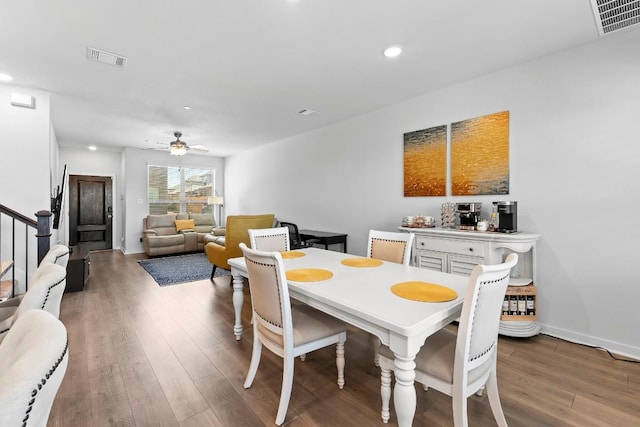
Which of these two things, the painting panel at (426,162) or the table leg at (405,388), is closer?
the table leg at (405,388)

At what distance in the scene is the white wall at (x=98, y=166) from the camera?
7.11 meters

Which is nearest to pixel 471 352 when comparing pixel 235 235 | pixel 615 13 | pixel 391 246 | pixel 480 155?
pixel 391 246

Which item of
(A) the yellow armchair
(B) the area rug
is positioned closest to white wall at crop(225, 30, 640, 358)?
(A) the yellow armchair

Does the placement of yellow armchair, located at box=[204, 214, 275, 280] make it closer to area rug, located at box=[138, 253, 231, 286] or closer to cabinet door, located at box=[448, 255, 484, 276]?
area rug, located at box=[138, 253, 231, 286]

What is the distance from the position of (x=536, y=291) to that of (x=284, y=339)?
2472 mm

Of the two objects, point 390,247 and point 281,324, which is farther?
point 390,247

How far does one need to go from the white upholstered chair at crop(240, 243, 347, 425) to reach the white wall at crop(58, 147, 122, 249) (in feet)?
24.6

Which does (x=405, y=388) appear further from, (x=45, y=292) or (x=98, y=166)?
(x=98, y=166)

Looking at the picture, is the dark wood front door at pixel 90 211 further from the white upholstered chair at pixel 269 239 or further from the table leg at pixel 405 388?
the table leg at pixel 405 388

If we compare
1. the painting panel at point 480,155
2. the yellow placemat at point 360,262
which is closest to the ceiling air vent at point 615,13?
the painting panel at point 480,155

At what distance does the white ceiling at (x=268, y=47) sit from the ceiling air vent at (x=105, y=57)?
6cm

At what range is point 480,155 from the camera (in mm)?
3195

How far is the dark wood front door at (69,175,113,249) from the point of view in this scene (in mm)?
7328

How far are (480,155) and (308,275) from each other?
2.41 meters
